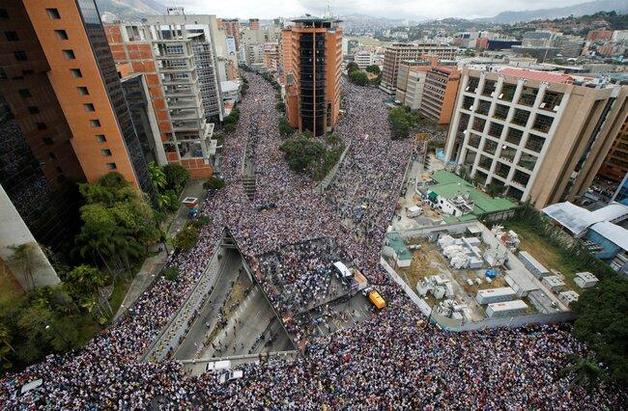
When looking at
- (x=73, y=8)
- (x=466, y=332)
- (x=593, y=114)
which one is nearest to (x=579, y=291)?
(x=466, y=332)

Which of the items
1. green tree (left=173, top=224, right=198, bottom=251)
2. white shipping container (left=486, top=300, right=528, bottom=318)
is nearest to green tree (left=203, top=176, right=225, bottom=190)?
green tree (left=173, top=224, right=198, bottom=251)

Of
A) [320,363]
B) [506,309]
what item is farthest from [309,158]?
[506,309]

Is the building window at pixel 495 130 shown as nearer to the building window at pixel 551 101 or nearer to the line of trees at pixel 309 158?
the building window at pixel 551 101

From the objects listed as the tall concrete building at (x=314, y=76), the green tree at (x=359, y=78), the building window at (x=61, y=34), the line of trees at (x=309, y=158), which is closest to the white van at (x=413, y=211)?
the line of trees at (x=309, y=158)

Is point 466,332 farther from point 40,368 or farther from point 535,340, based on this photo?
point 40,368

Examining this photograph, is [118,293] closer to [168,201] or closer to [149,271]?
[149,271]
